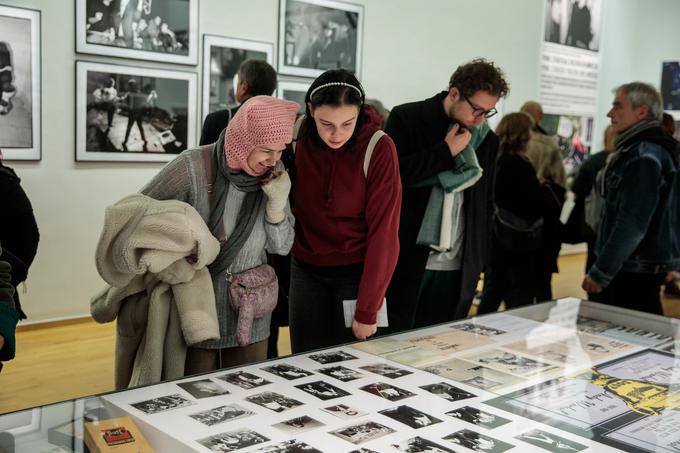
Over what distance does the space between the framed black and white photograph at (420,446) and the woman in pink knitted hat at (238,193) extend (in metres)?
0.88

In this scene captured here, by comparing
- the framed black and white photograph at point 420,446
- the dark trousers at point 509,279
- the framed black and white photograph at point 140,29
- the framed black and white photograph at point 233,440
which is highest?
the framed black and white photograph at point 140,29

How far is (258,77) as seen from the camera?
11.9 feet

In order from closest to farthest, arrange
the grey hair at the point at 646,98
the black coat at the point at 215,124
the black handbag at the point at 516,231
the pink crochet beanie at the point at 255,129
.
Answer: the pink crochet beanie at the point at 255,129 → the grey hair at the point at 646,98 → the black coat at the point at 215,124 → the black handbag at the point at 516,231

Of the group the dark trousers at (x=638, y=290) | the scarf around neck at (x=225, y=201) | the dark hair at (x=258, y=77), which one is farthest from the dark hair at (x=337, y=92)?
the dark trousers at (x=638, y=290)

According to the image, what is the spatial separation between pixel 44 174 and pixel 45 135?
0.26 metres

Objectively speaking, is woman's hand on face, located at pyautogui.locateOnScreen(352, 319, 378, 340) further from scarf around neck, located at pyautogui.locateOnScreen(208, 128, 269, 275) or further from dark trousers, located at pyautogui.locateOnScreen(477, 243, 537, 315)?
dark trousers, located at pyautogui.locateOnScreen(477, 243, 537, 315)

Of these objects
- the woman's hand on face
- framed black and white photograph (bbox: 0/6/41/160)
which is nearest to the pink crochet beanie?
the woman's hand on face

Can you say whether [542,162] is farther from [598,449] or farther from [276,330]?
[598,449]

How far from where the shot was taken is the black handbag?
174 inches

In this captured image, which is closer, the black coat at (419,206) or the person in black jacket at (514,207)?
the black coat at (419,206)

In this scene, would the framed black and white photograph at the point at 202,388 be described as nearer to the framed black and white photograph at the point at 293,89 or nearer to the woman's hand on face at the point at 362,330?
the woman's hand on face at the point at 362,330

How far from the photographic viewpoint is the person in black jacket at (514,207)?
429cm

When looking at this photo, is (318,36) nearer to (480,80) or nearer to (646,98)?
(646,98)

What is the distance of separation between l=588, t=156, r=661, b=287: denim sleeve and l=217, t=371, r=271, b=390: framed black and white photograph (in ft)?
6.89
